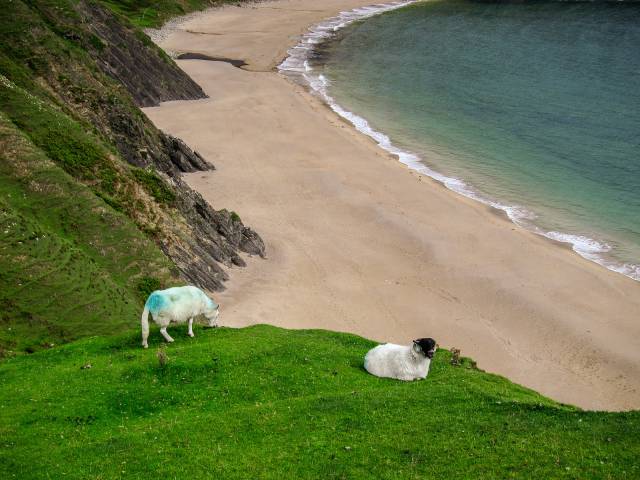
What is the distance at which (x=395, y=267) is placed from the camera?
4762cm

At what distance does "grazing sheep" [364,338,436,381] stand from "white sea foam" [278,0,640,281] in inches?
1185

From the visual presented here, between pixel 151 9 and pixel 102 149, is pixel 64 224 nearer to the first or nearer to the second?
pixel 102 149

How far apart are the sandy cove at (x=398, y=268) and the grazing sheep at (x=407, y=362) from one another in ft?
46.2

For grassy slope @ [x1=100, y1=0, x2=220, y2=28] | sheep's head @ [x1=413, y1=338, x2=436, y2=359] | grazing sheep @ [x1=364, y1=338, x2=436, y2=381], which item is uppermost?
grassy slope @ [x1=100, y1=0, x2=220, y2=28]

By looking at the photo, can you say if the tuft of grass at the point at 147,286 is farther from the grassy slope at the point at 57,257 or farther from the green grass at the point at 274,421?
the green grass at the point at 274,421

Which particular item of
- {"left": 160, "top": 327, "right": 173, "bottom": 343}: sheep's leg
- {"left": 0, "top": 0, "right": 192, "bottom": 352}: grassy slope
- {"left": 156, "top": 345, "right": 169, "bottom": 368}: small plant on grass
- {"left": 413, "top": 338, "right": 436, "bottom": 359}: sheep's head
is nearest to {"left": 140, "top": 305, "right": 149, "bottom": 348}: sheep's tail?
{"left": 160, "top": 327, "right": 173, "bottom": 343}: sheep's leg

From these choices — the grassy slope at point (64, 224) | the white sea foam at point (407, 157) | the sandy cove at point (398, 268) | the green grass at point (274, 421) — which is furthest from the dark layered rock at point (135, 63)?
the green grass at point (274, 421)

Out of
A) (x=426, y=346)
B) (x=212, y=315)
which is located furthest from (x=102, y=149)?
(x=426, y=346)

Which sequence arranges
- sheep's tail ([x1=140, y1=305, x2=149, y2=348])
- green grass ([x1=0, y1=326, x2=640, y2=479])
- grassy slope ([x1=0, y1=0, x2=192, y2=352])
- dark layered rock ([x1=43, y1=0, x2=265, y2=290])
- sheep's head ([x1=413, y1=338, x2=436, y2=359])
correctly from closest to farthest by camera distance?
green grass ([x1=0, y1=326, x2=640, y2=479]), sheep's head ([x1=413, y1=338, x2=436, y2=359]), sheep's tail ([x1=140, y1=305, x2=149, y2=348]), grassy slope ([x1=0, y1=0, x2=192, y2=352]), dark layered rock ([x1=43, y1=0, x2=265, y2=290])

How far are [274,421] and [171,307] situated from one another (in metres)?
6.98

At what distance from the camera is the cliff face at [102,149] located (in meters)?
38.1

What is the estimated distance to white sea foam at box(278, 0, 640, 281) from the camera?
5217 cm

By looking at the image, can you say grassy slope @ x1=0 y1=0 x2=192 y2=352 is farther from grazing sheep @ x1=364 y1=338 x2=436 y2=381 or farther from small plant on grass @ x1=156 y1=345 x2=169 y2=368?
grazing sheep @ x1=364 y1=338 x2=436 y2=381

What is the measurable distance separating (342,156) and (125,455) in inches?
2075
